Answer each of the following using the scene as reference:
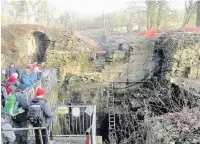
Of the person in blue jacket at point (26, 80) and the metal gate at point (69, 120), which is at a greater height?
the person in blue jacket at point (26, 80)

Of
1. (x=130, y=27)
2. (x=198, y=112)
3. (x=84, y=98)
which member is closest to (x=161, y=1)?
(x=130, y=27)

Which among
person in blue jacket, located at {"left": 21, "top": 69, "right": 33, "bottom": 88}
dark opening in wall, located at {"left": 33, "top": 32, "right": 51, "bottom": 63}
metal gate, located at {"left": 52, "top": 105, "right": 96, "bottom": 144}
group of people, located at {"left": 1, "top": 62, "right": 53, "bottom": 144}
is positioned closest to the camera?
group of people, located at {"left": 1, "top": 62, "right": 53, "bottom": 144}

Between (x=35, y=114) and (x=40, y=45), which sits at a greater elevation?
(x=40, y=45)

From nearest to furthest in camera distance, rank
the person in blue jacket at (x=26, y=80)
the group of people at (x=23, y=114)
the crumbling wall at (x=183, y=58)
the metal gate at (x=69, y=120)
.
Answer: the group of people at (x=23, y=114)
the metal gate at (x=69, y=120)
the person in blue jacket at (x=26, y=80)
the crumbling wall at (x=183, y=58)

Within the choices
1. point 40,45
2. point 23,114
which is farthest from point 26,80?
point 40,45

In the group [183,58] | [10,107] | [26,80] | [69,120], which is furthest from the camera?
[183,58]

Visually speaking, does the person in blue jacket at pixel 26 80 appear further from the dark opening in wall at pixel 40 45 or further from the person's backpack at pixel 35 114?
the dark opening in wall at pixel 40 45

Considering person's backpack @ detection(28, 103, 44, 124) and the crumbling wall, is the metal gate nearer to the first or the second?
person's backpack @ detection(28, 103, 44, 124)

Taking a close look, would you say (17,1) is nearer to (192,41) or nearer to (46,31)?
(46,31)

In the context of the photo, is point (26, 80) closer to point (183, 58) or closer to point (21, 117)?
point (21, 117)

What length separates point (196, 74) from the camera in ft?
56.9

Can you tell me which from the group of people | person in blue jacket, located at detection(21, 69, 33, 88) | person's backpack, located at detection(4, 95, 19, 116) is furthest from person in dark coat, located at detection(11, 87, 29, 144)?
person in blue jacket, located at detection(21, 69, 33, 88)

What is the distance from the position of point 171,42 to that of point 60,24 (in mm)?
17188

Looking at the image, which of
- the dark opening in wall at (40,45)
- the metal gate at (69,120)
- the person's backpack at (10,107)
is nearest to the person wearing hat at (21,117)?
the person's backpack at (10,107)
